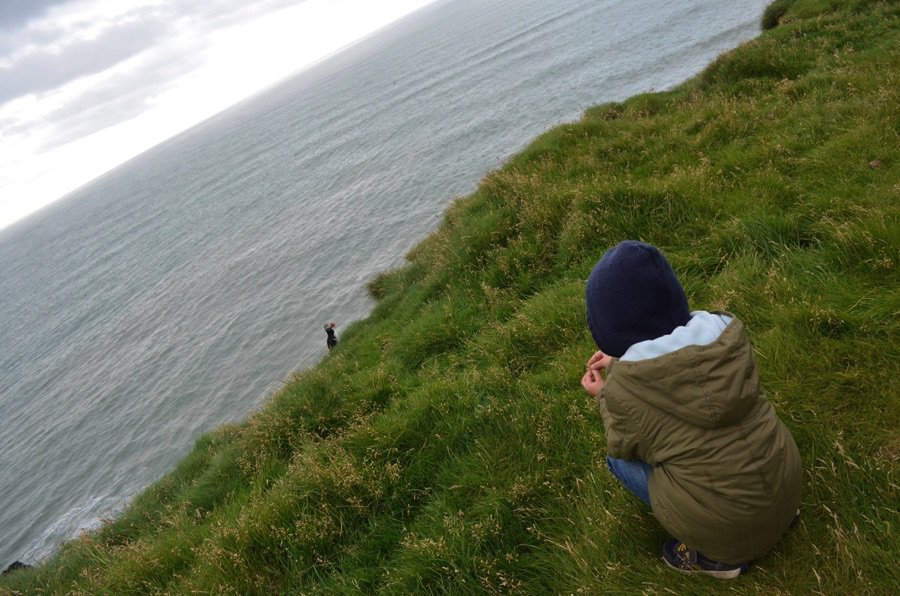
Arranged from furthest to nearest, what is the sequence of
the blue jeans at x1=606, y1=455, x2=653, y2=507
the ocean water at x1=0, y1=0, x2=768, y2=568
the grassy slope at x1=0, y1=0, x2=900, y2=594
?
the ocean water at x1=0, y1=0, x2=768, y2=568, the grassy slope at x1=0, y1=0, x2=900, y2=594, the blue jeans at x1=606, y1=455, x2=653, y2=507

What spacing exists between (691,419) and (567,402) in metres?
2.67

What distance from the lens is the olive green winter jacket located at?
8.36 ft

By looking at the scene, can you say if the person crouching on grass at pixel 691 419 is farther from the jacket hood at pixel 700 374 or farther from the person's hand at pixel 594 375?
the person's hand at pixel 594 375

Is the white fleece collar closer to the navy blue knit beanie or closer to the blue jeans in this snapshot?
the navy blue knit beanie

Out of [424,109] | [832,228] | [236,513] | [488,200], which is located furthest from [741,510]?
[424,109]

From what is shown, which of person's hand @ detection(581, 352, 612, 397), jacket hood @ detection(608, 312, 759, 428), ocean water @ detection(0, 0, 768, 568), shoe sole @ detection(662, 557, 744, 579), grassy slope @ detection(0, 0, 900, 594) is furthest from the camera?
ocean water @ detection(0, 0, 768, 568)

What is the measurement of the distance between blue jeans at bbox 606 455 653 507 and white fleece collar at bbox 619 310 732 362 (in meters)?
0.87

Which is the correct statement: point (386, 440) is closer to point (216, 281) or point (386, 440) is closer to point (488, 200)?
point (488, 200)

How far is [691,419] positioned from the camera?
103 inches

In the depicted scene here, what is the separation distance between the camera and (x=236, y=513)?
6352 mm

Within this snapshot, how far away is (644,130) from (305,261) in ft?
75.0

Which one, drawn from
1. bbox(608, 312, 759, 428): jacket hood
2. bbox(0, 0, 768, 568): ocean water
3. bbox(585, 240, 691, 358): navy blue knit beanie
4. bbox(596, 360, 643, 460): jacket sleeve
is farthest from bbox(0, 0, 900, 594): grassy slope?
bbox(0, 0, 768, 568): ocean water

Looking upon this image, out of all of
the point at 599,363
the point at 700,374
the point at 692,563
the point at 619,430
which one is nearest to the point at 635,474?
the point at 619,430

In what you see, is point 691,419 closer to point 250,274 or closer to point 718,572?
point 718,572
